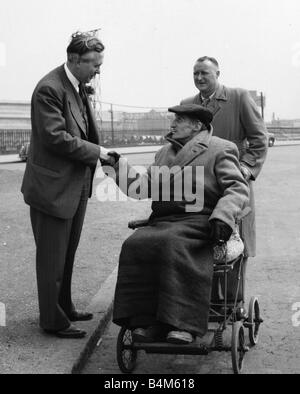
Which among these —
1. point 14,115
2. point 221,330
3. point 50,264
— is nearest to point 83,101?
point 50,264

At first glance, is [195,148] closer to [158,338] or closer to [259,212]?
[158,338]

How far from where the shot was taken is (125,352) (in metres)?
4.67

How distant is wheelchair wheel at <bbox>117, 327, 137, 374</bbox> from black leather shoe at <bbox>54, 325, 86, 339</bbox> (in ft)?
1.58

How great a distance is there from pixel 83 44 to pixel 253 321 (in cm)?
231

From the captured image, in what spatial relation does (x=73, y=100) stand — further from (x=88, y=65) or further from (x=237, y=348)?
(x=237, y=348)

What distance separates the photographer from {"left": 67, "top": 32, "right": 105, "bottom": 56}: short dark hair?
484 centimetres

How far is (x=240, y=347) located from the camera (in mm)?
4578

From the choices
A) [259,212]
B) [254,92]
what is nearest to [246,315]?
[259,212]

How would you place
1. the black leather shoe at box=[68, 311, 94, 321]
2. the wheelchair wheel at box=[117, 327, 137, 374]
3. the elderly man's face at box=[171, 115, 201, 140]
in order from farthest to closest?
the black leather shoe at box=[68, 311, 94, 321], the elderly man's face at box=[171, 115, 201, 140], the wheelchair wheel at box=[117, 327, 137, 374]

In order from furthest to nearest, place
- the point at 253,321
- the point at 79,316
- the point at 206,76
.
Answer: the point at 206,76
the point at 79,316
the point at 253,321

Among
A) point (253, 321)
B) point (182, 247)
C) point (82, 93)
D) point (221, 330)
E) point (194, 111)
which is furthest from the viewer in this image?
point (82, 93)

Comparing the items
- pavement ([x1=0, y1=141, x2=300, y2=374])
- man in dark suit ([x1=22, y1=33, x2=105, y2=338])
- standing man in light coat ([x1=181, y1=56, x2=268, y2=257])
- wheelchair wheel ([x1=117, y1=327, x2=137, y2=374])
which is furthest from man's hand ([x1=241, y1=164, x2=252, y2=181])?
pavement ([x1=0, y1=141, x2=300, y2=374])

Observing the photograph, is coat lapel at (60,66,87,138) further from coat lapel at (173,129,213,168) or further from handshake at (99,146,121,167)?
coat lapel at (173,129,213,168)
